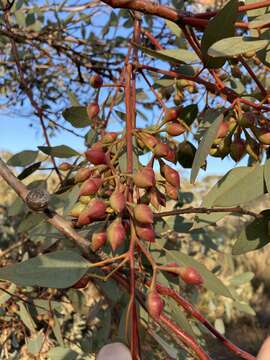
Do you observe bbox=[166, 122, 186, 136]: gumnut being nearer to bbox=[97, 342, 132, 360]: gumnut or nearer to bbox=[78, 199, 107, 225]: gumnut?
bbox=[78, 199, 107, 225]: gumnut

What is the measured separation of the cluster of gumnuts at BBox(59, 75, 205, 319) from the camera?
1.70 ft

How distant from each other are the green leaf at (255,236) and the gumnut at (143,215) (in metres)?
0.21

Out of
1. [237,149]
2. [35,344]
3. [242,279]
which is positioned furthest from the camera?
[242,279]

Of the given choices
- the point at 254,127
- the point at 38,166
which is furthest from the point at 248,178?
the point at 38,166

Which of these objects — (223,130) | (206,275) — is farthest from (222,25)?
(206,275)

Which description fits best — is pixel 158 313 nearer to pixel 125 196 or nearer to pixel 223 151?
pixel 125 196

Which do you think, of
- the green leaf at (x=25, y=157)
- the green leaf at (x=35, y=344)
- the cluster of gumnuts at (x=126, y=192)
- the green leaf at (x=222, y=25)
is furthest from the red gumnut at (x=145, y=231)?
the green leaf at (x=35, y=344)

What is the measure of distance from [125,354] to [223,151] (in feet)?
1.10

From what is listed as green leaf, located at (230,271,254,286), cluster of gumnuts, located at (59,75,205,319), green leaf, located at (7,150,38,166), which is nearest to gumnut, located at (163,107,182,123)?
cluster of gumnuts, located at (59,75,205,319)

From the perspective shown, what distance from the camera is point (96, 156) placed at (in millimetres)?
615

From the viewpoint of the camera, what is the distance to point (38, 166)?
1.04 meters

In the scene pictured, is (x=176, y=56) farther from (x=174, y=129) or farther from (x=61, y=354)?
(x=61, y=354)

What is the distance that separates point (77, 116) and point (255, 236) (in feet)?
1.27

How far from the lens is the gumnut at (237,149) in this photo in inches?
25.5
